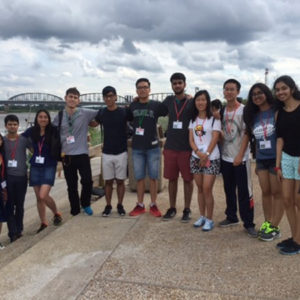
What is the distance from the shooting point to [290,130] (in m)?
3.36

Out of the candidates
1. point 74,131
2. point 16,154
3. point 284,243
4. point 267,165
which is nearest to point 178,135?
point 267,165

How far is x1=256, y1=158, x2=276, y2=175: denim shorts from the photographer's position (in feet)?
12.2

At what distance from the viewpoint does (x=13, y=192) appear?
4.86 meters

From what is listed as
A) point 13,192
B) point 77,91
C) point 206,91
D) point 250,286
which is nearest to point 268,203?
point 250,286

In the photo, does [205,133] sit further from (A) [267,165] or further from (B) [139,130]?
(B) [139,130]

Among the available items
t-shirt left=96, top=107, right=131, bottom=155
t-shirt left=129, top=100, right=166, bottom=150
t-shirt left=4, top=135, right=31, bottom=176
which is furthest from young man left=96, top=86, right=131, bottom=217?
t-shirt left=4, top=135, right=31, bottom=176

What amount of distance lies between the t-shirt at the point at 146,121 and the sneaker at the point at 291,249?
7.03 feet

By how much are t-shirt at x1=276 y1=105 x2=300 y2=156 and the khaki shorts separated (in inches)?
87.4

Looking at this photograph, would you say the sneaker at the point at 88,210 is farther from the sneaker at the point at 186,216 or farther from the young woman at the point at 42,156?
the sneaker at the point at 186,216

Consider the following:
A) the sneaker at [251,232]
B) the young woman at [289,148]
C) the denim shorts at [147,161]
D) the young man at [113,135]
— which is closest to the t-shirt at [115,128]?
the young man at [113,135]

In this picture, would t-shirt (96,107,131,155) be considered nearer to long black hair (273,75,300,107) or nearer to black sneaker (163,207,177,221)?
black sneaker (163,207,177,221)

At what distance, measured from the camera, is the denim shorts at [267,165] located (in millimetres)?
3723

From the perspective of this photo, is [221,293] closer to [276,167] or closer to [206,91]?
[276,167]

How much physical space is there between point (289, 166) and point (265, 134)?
1.55 ft
